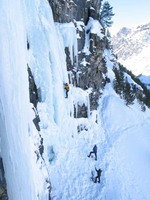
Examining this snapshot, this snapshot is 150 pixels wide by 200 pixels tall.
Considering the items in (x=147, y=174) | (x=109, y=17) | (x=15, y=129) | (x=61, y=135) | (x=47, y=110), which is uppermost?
(x=109, y=17)

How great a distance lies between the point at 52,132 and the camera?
14.1m

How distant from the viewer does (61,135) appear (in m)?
15.1

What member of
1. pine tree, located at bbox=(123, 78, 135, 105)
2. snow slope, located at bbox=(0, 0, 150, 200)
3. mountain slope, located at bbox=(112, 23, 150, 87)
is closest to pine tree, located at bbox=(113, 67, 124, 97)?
pine tree, located at bbox=(123, 78, 135, 105)

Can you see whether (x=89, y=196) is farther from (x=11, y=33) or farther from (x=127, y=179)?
(x=11, y=33)

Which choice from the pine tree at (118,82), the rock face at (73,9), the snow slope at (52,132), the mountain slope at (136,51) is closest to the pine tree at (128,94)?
the pine tree at (118,82)

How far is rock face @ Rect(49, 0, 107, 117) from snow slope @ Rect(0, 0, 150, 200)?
737mm

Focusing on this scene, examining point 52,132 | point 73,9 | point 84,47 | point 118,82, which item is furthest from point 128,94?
point 52,132

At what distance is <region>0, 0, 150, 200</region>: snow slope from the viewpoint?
6.27 m

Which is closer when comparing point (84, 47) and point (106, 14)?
point (84, 47)

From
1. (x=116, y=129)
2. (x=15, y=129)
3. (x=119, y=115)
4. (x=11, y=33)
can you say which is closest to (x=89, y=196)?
(x=15, y=129)

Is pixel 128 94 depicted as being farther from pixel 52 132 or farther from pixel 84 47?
pixel 52 132

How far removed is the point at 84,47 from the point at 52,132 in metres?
8.09

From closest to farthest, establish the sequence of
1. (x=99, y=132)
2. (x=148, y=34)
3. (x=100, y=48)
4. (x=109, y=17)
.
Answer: (x=99, y=132) → (x=100, y=48) → (x=109, y=17) → (x=148, y=34)

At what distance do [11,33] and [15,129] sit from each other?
1.94m
